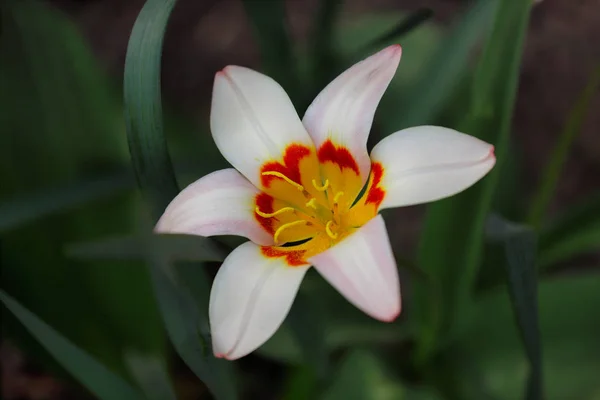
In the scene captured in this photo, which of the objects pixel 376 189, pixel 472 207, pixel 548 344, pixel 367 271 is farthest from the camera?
pixel 548 344

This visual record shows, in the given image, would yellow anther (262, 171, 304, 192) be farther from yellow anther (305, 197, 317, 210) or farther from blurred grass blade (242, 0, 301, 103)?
blurred grass blade (242, 0, 301, 103)

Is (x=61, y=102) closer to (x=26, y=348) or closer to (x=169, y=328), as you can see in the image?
(x=26, y=348)

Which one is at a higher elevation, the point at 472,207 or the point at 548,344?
the point at 472,207

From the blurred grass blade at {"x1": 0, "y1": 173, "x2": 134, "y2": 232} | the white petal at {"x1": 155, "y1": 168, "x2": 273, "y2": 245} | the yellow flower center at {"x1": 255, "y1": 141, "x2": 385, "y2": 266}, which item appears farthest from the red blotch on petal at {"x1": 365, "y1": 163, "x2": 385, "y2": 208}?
the blurred grass blade at {"x1": 0, "y1": 173, "x2": 134, "y2": 232}

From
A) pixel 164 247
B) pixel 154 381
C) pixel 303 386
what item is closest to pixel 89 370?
pixel 154 381

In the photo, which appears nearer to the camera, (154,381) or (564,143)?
(154,381)

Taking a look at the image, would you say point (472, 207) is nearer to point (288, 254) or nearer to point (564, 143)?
point (564, 143)

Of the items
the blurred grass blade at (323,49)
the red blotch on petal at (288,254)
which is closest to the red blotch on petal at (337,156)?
the red blotch on petal at (288,254)
